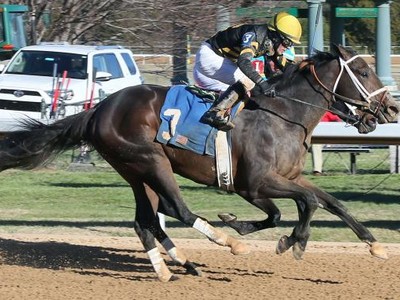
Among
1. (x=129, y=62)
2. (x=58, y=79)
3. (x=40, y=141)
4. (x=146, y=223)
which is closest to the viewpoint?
(x=146, y=223)

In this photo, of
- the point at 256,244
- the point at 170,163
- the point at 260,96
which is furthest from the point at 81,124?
the point at 256,244

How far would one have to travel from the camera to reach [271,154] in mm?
7605

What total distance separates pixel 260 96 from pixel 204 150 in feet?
2.18

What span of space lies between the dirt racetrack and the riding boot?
1271 mm

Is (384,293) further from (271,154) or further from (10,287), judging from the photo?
(10,287)

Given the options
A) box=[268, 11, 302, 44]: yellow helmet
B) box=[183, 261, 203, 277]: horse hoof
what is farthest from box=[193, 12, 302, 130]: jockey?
box=[183, 261, 203, 277]: horse hoof

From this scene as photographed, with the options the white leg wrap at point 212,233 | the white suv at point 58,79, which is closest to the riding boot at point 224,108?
the white leg wrap at point 212,233

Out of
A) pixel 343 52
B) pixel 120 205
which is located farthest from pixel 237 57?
pixel 120 205

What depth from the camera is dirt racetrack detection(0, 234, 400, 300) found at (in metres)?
7.16

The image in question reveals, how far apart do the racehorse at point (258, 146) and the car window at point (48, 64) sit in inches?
346

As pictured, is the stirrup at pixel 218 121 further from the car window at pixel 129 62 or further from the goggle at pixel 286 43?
the car window at pixel 129 62

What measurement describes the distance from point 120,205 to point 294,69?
177 inches

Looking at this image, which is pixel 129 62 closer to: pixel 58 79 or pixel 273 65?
pixel 58 79

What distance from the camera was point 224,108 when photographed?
7.62 m
